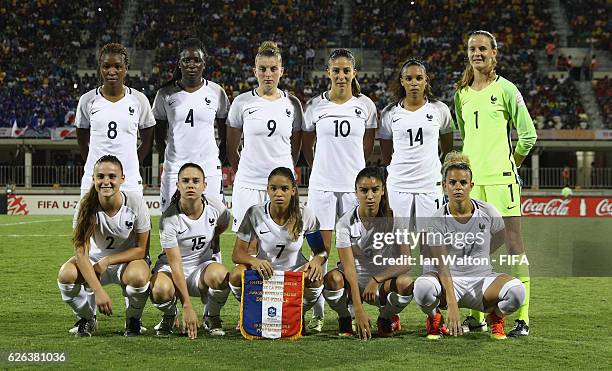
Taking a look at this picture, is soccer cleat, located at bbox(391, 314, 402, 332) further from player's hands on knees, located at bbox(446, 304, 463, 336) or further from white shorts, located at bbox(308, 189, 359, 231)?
white shorts, located at bbox(308, 189, 359, 231)

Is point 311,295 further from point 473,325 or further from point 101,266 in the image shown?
point 101,266

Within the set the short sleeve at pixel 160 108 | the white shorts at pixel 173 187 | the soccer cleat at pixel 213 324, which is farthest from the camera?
the short sleeve at pixel 160 108

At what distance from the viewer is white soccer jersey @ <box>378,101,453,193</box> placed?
603 centimetres

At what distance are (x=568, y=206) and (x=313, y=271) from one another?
19524mm

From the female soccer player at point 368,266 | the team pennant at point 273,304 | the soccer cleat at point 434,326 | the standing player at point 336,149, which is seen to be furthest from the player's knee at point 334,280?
the soccer cleat at point 434,326

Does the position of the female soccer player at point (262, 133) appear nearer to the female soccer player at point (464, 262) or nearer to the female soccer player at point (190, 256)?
the female soccer player at point (190, 256)

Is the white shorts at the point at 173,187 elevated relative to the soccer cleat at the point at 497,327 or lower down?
elevated

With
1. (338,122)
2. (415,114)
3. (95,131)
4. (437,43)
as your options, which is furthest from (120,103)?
(437,43)

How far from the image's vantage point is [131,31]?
34344 millimetres

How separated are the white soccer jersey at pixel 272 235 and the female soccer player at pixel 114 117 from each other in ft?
3.53

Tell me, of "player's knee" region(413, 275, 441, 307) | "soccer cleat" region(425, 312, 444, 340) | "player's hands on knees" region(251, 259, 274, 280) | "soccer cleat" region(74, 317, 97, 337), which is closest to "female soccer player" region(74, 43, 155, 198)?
"soccer cleat" region(74, 317, 97, 337)

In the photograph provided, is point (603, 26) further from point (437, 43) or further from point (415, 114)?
point (415, 114)

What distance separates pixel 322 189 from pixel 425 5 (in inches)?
1197

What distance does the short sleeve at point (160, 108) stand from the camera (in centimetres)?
645
